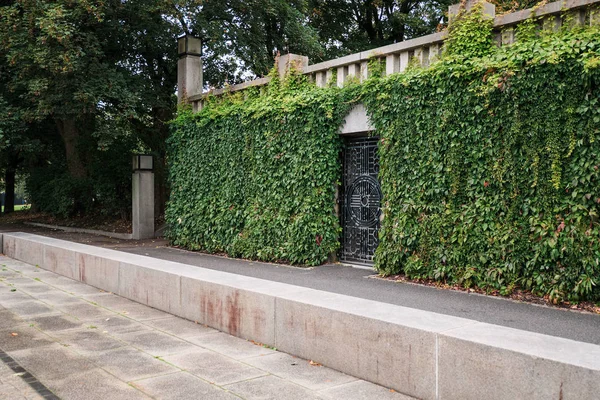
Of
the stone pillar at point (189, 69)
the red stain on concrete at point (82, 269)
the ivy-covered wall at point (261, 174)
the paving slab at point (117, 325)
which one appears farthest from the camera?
the stone pillar at point (189, 69)

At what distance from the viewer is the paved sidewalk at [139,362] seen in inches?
182

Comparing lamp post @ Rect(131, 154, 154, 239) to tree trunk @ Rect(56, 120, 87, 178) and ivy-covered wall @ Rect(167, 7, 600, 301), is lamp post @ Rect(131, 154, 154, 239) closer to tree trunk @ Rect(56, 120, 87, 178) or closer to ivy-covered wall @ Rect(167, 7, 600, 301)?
ivy-covered wall @ Rect(167, 7, 600, 301)

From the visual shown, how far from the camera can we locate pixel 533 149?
6996 mm

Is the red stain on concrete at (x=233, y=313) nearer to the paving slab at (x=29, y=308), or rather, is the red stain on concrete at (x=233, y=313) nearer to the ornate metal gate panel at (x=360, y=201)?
the paving slab at (x=29, y=308)

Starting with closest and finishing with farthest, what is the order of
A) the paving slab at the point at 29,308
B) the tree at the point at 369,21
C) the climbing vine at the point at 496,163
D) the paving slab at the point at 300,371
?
the paving slab at the point at 300,371
the climbing vine at the point at 496,163
the paving slab at the point at 29,308
the tree at the point at 369,21

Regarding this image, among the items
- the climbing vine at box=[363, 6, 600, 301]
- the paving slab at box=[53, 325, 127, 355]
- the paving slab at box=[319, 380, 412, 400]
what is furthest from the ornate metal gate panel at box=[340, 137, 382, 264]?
the paving slab at box=[319, 380, 412, 400]

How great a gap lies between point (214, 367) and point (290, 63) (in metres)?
7.12

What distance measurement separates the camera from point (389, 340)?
4.60m

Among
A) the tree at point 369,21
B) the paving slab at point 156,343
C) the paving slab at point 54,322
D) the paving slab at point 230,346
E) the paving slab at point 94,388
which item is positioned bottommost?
the paving slab at point 54,322

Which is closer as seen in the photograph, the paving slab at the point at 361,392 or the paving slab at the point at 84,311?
the paving slab at the point at 361,392

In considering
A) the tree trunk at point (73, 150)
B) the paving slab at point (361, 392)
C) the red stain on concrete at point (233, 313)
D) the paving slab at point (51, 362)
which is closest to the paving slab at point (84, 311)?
the paving slab at point (51, 362)

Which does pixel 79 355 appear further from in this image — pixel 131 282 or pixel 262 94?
pixel 262 94

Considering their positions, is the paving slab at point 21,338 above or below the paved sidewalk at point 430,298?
below

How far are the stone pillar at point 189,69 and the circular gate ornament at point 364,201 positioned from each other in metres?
5.99
